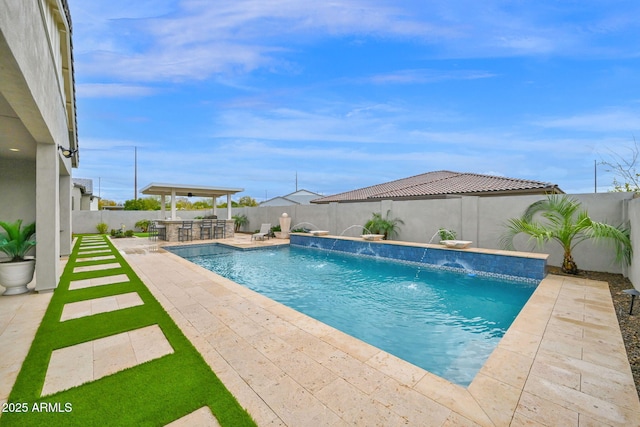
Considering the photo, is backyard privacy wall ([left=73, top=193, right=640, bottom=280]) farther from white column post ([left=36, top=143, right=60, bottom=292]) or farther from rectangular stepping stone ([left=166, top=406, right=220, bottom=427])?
white column post ([left=36, top=143, right=60, bottom=292])

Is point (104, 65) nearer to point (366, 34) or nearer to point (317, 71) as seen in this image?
point (317, 71)

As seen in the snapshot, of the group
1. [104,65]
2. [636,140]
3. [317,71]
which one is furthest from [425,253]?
[104,65]

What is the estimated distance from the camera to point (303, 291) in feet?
21.3

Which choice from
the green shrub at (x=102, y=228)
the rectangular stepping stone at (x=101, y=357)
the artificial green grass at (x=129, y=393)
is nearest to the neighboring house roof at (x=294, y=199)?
the green shrub at (x=102, y=228)

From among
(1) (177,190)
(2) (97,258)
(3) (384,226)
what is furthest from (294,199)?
(2) (97,258)

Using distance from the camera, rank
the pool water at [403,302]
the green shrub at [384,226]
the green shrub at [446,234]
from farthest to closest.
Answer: the green shrub at [384,226], the green shrub at [446,234], the pool water at [403,302]

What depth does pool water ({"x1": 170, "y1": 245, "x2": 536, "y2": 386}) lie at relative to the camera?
379 cm

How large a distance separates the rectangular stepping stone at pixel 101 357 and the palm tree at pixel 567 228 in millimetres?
8208

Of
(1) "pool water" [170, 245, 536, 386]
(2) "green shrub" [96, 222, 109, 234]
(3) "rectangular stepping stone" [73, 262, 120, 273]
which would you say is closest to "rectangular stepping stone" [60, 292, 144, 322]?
(1) "pool water" [170, 245, 536, 386]

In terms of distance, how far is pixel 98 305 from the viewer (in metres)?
4.86

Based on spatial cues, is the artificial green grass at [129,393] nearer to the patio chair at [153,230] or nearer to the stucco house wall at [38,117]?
the stucco house wall at [38,117]

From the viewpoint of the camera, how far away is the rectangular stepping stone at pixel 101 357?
2709mm

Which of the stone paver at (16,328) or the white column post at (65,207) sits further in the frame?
the white column post at (65,207)

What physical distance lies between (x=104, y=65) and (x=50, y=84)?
1057 centimetres
